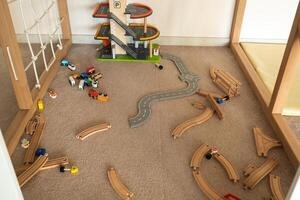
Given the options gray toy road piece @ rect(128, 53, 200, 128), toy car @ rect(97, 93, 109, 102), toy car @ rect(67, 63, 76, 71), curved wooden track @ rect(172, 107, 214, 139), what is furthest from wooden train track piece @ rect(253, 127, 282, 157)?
toy car @ rect(67, 63, 76, 71)

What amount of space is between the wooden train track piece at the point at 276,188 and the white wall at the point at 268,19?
134 centimetres

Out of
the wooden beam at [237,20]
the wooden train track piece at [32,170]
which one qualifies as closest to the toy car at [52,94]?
A: the wooden train track piece at [32,170]

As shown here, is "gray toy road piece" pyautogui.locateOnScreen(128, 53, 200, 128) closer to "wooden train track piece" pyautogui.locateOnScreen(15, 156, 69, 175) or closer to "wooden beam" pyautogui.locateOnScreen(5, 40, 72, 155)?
"wooden train track piece" pyautogui.locateOnScreen(15, 156, 69, 175)

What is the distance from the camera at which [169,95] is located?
1.75m

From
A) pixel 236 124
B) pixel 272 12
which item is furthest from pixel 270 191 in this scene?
pixel 272 12

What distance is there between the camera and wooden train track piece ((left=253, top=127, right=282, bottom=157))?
54.2 inches

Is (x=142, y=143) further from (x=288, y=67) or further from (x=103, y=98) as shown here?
(x=288, y=67)

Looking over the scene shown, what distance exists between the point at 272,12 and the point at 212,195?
1579 mm

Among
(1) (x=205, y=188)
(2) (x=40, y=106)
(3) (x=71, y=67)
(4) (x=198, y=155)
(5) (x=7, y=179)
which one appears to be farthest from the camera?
(3) (x=71, y=67)

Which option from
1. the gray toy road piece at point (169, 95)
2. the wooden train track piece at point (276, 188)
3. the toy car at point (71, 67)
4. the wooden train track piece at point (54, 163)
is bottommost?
the wooden train track piece at point (276, 188)

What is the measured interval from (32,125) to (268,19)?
5.77ft

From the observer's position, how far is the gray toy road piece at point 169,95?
5.12 ft

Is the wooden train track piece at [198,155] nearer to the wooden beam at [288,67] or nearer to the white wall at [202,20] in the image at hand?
the wooden beam at [288,67]

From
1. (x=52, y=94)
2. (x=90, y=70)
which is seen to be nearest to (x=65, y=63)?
(x=90, y=70)
